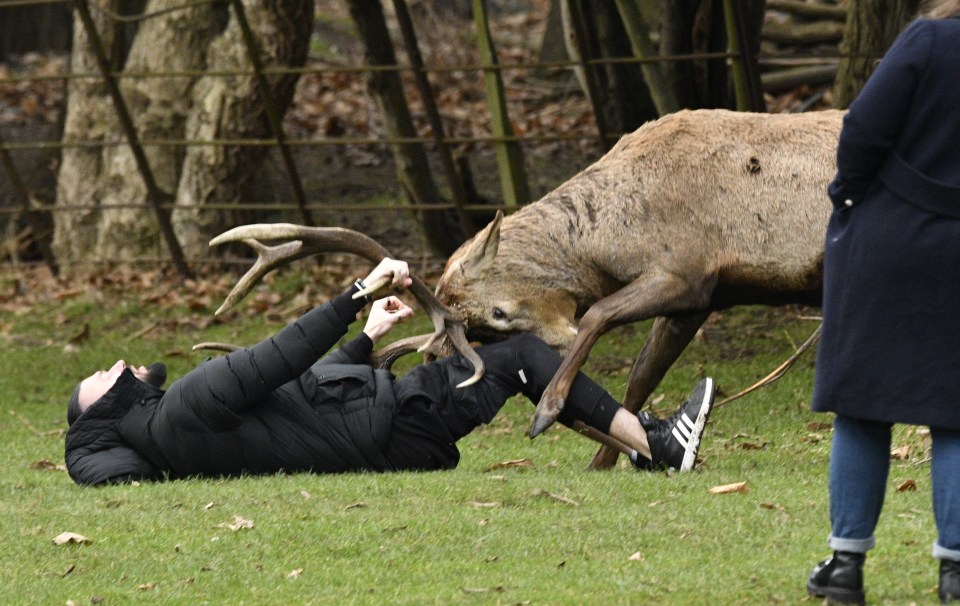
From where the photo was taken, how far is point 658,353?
7.58m

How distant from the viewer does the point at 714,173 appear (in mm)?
7246

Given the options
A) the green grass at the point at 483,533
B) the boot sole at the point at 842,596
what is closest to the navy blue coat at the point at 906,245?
the boot sole at the point at 842,596

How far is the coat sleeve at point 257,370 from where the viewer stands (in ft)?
21.1

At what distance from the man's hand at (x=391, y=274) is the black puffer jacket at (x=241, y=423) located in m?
0.14

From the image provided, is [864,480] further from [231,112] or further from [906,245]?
[231,112]

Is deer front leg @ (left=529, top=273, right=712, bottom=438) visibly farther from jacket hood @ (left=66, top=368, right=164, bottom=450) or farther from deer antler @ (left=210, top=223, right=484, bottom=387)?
jacket hood @ (left=66, top=368, right=164, bottom=450)

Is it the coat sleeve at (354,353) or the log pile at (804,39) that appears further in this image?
the log pile at (804,39)

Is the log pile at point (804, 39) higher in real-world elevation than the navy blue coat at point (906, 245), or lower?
lower

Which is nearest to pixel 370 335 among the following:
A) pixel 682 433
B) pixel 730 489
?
pixel 682 433

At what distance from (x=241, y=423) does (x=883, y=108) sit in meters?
3.52

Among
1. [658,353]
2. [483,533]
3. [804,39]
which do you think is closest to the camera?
[483,533]

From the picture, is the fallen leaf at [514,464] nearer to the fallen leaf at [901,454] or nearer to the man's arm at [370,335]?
the man's arm at [370,335]

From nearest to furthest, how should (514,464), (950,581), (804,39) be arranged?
1. (950,581)
2. (514,464)
3. (804,39)

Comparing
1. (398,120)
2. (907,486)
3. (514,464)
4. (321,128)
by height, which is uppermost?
(907,486)
